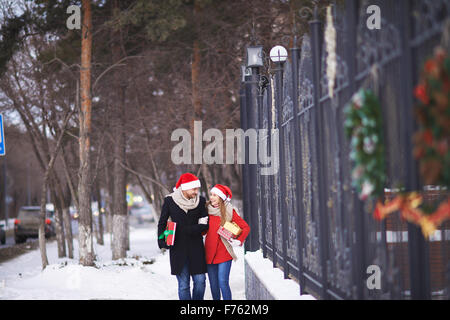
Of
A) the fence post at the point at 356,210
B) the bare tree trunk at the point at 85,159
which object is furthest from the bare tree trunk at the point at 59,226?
the fence post at the point at 356,210

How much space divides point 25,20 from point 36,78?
1.80 metres

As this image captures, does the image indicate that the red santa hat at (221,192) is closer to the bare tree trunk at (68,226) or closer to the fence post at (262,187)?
the fence post at (262,187)

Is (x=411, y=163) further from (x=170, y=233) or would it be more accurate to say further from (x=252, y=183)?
(x=252, y=183)

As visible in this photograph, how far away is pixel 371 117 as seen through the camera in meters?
3.05

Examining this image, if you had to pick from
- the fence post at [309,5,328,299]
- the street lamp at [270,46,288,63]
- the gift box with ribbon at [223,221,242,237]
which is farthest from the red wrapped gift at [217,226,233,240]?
the fence post at [309,5,328,299]

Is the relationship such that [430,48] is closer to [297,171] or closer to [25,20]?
[297,171]

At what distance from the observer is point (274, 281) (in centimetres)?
648

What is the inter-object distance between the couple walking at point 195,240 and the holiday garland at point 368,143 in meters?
4.28

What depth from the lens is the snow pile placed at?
5487 mm

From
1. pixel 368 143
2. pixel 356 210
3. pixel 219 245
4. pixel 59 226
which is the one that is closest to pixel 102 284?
pixel 219 245

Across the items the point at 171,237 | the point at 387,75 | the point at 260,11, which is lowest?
the point at 171,237

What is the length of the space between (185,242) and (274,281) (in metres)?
1.24

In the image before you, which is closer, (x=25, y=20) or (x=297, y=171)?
(x=297, y=171)
